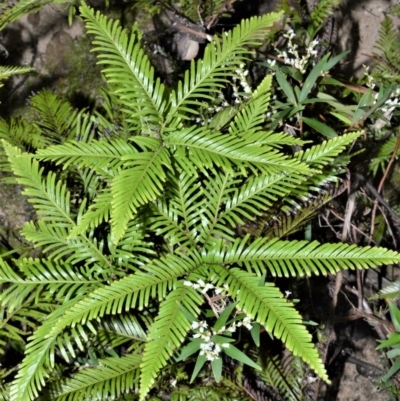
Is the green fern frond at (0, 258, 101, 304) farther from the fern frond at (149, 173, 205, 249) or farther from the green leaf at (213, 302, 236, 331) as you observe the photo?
the green leaf at (213, 302, 236, 331)

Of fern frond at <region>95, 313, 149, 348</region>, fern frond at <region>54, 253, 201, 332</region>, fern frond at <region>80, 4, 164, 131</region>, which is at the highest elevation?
fern frond at <region>80, 4, 164, 131</region>

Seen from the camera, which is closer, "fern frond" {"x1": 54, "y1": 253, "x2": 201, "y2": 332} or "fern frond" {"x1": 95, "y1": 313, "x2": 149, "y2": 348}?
"fern frond" {"x1": 54, "y1": 253, "x2": 201, "y2": 332}

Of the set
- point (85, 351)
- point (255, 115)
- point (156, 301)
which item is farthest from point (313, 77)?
point (85, 351)

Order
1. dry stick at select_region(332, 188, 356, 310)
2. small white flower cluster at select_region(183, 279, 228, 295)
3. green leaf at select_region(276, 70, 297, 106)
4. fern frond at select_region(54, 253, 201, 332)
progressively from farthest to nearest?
dry stick at select_region(332, 188, 356, 310)
green leaf at select_region(276, 70, 297, 106)
small white flower cluster at select_region(183, 279, 228, 295)
fern frond at select_region(54, 253, 201, 332)

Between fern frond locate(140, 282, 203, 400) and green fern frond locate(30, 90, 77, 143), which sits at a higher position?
green fern frond locate(30, 90, 77, 143)

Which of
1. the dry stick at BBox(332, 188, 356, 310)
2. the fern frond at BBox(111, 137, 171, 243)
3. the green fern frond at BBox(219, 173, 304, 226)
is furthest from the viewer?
the dry stick at BBox(332, 188, 356, 310)

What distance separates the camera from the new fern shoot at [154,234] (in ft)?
5.93

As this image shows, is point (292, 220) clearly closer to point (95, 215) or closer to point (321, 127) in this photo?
point (321, 127)

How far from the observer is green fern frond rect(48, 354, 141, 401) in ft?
7.14

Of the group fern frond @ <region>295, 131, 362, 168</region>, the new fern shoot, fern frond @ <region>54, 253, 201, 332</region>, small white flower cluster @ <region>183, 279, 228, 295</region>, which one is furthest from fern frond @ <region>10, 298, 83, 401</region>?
fern frond @ <region>295, 131, 362, 168</region>

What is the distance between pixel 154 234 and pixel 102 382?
2.08 feet

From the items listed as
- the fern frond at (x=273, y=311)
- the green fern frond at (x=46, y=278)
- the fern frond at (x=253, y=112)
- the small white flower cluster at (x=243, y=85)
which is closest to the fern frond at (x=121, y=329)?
the green fern frond at (x=46, y=278)

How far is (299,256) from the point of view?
6.33 feet

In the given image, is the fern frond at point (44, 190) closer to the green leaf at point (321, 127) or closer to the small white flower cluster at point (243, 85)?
the small white flower cluster at point (243, 85)
